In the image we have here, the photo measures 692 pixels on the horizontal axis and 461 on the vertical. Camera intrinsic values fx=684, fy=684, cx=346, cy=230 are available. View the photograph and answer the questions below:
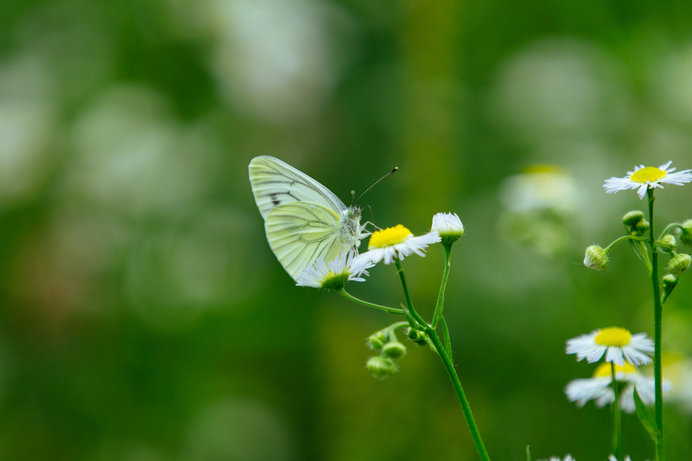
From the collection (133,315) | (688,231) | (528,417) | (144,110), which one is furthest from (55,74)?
(688,231)

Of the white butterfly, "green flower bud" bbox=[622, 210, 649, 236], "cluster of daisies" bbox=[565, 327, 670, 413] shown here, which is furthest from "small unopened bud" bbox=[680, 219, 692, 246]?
the white butterfly

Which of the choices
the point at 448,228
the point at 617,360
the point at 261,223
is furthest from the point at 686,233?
the point at 261,223

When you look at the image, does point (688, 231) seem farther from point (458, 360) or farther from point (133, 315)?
point (133, 315)

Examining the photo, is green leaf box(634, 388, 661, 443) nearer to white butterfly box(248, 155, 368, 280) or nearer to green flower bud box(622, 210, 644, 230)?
green flower bud box(622, 210, 644, 230)

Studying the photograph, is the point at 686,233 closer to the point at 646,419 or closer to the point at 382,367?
the point at 646,419

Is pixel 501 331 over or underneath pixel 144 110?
underneath

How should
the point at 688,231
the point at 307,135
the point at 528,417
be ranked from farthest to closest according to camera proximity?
1. the point at 307,135
2. the point at 528,417
3. the point at 688,231

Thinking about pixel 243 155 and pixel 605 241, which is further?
pixel 243 155
